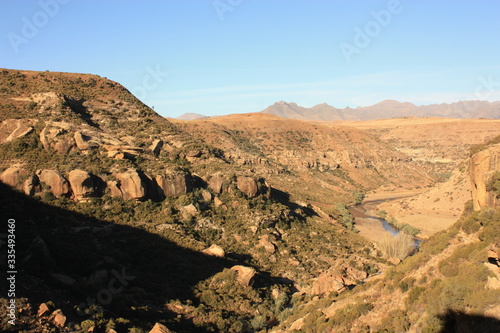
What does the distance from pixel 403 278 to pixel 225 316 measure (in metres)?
12.7

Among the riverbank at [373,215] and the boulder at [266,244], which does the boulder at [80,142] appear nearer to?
the boulder at [266,244]

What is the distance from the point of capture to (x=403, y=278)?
22.7 m

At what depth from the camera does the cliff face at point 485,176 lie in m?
25.2

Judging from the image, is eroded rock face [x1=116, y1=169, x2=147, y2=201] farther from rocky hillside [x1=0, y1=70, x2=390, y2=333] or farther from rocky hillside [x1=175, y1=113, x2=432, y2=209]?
rocky hillside [x1=175, y1=113, x2=432, y2=209]

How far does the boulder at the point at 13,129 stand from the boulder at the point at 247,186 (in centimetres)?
2508

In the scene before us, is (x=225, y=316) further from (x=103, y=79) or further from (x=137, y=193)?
(x=103, y=79)

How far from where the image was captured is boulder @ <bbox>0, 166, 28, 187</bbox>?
34031mm

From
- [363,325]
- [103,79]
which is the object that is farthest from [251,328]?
[103,79]

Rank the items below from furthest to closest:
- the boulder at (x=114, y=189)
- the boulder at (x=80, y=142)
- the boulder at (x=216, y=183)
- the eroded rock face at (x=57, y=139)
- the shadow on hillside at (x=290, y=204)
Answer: the shadow on hillside at (x=290, y=204) < the boulder at (x=216, y=183) < the boulder at (x=80, y=142) < the eroded rock face at (x=57, y=139) < the boulder at (x=114, y=189)

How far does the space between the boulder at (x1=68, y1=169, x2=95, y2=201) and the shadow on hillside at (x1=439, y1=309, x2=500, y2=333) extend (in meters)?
32.0

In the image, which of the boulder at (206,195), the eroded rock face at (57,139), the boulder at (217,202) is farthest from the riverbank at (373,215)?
the eroded rock face at (57,139)

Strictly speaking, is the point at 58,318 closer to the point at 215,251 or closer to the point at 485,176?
the point at 215,251

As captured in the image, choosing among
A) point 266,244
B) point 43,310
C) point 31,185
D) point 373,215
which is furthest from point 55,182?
point 373,215

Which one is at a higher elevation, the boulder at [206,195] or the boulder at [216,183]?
the boulder at [216,183]
